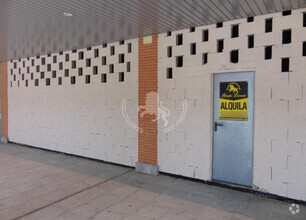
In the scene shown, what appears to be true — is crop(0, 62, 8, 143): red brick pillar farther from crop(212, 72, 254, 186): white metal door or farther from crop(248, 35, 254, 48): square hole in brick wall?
crop(248, 35, 254, 48): square hole in brick wall

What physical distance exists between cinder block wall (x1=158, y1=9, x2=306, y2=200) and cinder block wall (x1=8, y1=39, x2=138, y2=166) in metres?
1.07

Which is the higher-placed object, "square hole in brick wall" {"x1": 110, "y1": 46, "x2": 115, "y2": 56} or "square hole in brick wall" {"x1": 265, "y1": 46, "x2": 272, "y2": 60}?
"square hole in brick wall" {"x1": 110, "y1": 46, "x2": 115, "y2": 56}

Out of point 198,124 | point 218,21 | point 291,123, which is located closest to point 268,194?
point 291,123

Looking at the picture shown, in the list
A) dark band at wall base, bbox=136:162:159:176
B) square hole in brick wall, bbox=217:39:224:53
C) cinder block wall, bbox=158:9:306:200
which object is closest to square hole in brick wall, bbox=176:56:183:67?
cinder block wall, bbox=158:9:306:200

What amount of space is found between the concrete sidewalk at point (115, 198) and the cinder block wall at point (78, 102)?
0.85 metres

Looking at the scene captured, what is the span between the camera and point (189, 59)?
185 inches

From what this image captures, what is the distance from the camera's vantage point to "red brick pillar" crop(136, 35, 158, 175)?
203 inches

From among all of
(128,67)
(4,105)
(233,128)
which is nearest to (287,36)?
(233,128)

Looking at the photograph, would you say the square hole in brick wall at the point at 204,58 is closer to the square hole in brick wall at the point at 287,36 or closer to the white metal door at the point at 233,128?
the white metal door at the point at 233,128

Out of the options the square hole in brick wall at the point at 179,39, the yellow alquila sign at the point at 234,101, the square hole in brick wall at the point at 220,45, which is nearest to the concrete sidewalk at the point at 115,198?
the yellow alquila sign at the point at 234,101

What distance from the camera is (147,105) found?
17.3 ft

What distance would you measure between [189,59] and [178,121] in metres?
1.26

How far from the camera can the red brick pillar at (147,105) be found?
17.0ft

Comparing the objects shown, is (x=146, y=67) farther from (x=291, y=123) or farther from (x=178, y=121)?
(x=291, y=123)
